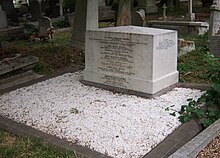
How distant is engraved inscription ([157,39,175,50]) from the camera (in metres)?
5.37

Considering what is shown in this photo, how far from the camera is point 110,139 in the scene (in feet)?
13.1

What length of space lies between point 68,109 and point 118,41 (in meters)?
1.43

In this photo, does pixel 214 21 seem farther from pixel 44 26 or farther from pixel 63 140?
pixel 63 140

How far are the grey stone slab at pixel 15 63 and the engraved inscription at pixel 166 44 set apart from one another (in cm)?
278

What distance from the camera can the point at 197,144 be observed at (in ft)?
10.8

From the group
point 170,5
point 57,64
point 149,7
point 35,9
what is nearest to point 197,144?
point 57,64

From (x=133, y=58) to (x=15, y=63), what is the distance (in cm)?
247

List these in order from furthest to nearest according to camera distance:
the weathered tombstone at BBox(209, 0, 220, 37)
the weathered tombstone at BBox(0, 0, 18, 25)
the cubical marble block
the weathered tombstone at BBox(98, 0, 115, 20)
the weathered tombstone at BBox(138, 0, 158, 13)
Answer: the weathered tombstone at BBox(138, 0, 158, 13), the weathered tombstone at BBox(98, 0, 115, 20), the weathered tombstone at BBox(0, 0, 18, 25), the weathered tombstone at BBox(209, 0, 220, 37), the cubical marble block

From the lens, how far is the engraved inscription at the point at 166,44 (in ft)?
17.6

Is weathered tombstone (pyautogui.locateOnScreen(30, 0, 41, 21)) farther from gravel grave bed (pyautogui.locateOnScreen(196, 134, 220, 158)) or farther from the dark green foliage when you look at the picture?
gravel grave bed (pyautogui.locateOnScreen(196, 134, 220, 158))

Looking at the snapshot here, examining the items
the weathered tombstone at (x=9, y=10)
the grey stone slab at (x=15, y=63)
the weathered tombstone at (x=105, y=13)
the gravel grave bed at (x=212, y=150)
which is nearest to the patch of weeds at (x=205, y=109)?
the gravel grave bed at (x=212, y=150)

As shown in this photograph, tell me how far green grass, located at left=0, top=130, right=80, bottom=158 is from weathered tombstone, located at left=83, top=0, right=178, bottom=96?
203 centimetres

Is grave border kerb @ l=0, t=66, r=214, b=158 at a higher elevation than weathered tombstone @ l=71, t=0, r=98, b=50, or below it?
below

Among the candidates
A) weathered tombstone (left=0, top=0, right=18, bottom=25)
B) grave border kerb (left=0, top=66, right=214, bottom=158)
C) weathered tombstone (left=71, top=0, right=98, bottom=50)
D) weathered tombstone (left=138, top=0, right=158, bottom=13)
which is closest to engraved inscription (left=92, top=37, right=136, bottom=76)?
grave border kerb (left=0, top=66, right=214, bottom=158)
